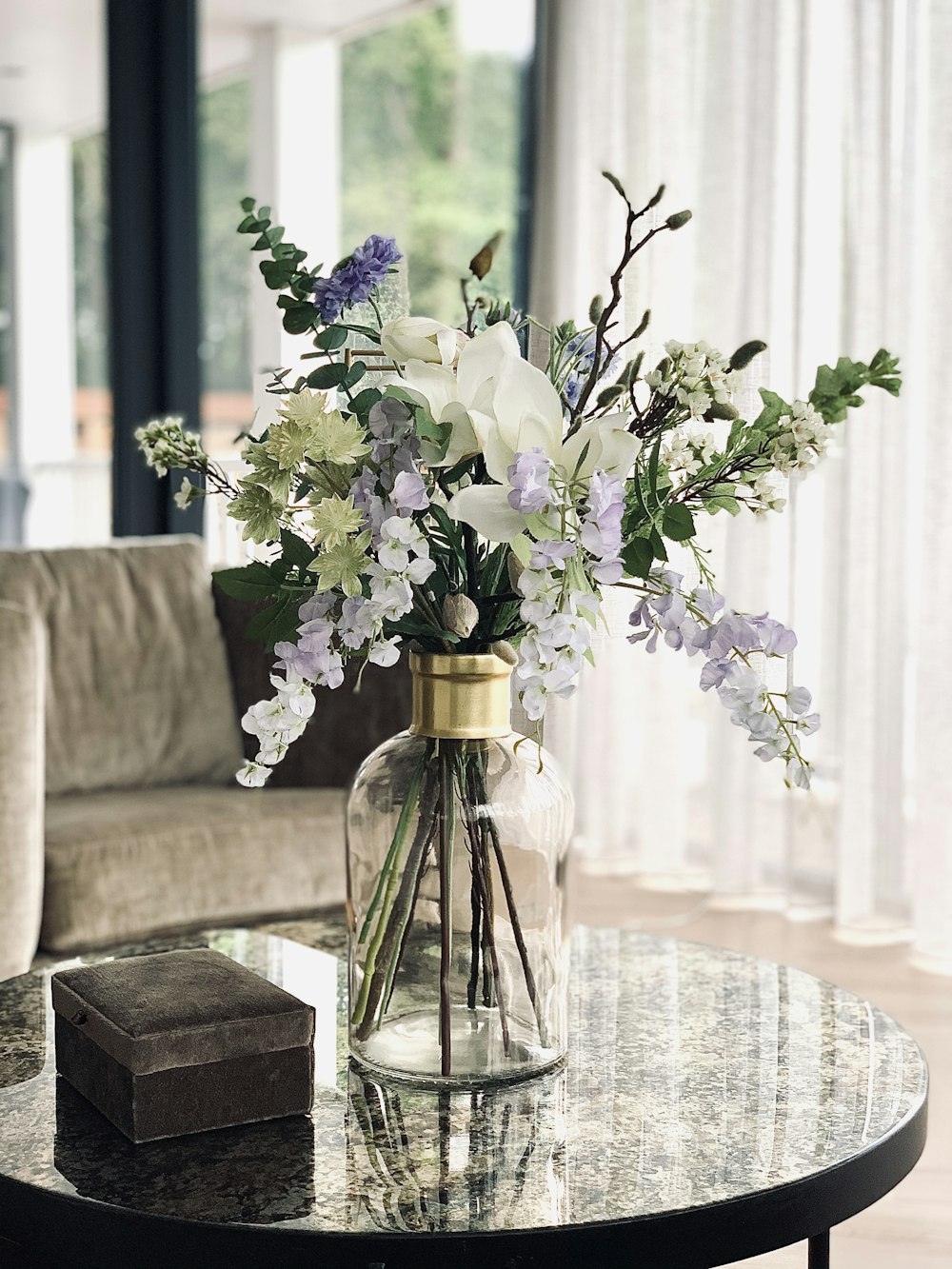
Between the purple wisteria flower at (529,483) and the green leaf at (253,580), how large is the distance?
23 centimetres

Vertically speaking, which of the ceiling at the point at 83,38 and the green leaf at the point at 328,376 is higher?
the ceiling at the point at 83,38

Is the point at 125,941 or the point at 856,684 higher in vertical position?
the point at 856,684

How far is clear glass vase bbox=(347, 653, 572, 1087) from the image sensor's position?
118 centimetres

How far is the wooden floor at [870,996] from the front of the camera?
2.00 meters

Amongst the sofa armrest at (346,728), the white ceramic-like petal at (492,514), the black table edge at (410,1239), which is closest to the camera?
the black table edge at (410,1239)

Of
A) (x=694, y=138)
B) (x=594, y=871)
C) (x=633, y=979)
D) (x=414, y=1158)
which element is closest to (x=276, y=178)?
(x=694, y=138)

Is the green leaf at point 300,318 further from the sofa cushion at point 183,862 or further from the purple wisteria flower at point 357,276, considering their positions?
the sofa cushion at point 183,862

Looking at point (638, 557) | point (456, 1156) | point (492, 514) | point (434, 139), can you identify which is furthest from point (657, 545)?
point (434, 139)

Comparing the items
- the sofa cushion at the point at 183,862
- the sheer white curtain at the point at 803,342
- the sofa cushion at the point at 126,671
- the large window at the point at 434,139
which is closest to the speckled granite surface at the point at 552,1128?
the sofa cushion at the point at 183,862

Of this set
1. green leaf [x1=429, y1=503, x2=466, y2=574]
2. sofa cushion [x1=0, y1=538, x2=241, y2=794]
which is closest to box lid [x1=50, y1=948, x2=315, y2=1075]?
green leaf [x1=429, y1=503, x2=466, y2=574]

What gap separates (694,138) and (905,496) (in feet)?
3.77

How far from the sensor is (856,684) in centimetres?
346

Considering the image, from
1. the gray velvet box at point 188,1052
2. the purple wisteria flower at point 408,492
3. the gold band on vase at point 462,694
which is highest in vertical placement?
the purple wisteria flower at point 408,492

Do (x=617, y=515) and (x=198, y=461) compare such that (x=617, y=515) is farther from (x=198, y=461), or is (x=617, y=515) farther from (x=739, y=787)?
(x=739, y=787)
